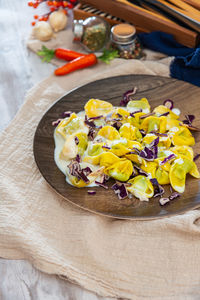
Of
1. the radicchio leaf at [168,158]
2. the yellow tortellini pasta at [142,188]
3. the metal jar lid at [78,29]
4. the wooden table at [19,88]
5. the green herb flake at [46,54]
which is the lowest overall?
the wooden table at [19,88]

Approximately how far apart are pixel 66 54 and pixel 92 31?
256 millimetres

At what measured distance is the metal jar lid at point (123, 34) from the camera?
2797 millimetres

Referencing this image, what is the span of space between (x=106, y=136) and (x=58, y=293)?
81 centimetres

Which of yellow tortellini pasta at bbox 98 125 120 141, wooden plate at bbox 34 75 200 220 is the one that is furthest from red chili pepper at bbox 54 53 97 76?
yellow tortellini pasta at bbox 98 125 120 141

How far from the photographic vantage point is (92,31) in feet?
9.63

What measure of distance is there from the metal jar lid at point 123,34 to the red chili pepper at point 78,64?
0.20m

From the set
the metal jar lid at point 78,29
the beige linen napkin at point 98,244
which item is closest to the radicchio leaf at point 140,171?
the beige linen napkin at point 98,244

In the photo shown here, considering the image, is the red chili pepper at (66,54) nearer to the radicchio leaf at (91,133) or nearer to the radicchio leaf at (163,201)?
the radicchio leaf at (91,133)

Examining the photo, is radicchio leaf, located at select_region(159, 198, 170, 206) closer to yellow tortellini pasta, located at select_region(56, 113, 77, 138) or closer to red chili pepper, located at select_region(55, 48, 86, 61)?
yellow tortellini pasta, located at select_region(56, 113, 77, 138)

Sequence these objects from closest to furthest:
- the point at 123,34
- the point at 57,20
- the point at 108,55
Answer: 1. the point at 123,34
2. the point at 108,55
3. the point at 57,20

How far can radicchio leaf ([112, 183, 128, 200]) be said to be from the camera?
189 cm

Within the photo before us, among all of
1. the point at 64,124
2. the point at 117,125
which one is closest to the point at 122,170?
the point at 117,125

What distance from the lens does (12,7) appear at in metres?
3.71

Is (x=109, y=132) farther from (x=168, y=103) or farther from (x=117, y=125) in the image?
(x=168, y=103)
